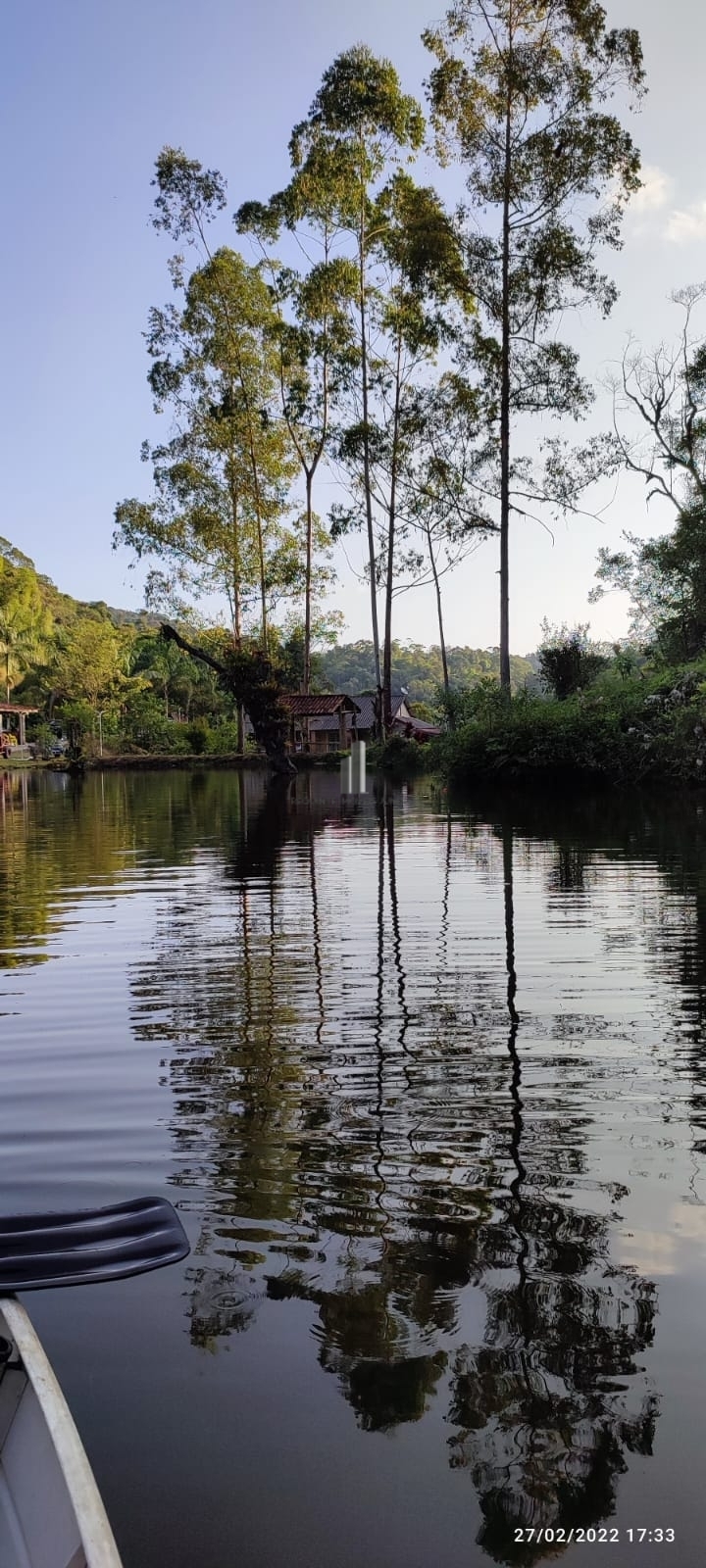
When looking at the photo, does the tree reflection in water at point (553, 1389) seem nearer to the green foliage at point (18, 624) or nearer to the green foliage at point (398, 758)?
the green foliage at point (398, 758)

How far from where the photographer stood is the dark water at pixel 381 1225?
1.91m

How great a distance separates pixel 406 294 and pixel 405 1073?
2942 cm

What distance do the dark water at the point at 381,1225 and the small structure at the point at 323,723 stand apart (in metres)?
42.1

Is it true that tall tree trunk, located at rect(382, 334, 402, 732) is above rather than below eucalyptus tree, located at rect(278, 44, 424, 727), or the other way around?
below

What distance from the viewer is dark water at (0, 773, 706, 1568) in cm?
191

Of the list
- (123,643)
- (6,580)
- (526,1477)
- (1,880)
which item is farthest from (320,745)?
(526,1477)

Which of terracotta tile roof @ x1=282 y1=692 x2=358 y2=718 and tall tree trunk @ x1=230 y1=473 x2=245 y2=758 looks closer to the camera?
tall tree trunk @ x1=230 y1=473 x2=245 y2=758

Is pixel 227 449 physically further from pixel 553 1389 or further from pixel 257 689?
pixel 553 1389

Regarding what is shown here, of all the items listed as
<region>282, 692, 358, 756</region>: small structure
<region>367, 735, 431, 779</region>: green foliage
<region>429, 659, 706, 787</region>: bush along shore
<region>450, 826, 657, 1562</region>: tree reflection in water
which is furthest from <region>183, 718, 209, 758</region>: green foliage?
<region>450, 826, 657, 1562</region>: tree reflection in water

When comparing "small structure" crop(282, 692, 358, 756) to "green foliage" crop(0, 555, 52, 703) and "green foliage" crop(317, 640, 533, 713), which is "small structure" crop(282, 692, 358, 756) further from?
"green foliage" crop(317, 640, 533, 713)

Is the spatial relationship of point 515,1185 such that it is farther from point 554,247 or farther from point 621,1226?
point 554,247

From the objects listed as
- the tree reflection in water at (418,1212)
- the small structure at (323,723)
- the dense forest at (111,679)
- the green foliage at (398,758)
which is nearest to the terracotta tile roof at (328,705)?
the small structure at (323,723)

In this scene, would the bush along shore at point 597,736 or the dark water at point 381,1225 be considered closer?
the dark water at point 381,1225

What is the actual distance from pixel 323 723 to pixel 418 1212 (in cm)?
6216
